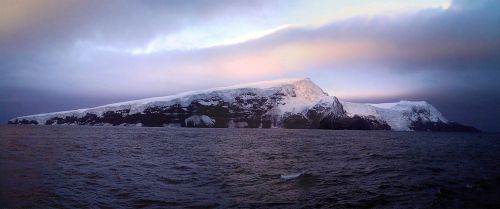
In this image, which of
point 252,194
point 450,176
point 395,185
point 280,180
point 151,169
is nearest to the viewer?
point 252,194

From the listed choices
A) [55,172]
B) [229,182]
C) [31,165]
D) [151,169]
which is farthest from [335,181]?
[31,165]

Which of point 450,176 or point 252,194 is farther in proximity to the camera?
point 450,176

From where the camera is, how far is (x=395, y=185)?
90.9 ft

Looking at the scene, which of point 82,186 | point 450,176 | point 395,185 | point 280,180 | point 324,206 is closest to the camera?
point 324,206

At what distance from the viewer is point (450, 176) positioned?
32.9m

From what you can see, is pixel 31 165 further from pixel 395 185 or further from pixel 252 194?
pixel 395 185

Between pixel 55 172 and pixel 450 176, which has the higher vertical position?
pixel 55 172

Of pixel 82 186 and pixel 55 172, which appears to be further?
pixel 55 172

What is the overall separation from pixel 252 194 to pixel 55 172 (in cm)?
1744

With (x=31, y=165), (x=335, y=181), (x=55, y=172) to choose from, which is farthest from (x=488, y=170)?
Result: (x=31, y=165)

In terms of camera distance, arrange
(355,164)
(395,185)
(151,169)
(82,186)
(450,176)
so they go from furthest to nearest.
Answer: (355,164) < (151,169) < (450,176) < (395,185) < (82,186)

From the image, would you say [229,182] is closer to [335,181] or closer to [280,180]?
[280,180]

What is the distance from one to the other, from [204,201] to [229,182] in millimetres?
6822

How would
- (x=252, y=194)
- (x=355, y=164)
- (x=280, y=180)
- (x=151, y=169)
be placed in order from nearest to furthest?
(x=252, y=194)
(x=280, y=180)
(x=151, y=169)
(x=355, y=164)
